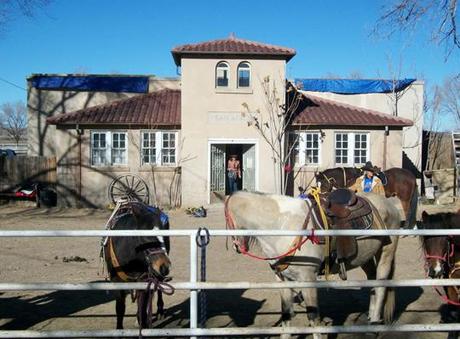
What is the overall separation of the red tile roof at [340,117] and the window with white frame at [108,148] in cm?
706

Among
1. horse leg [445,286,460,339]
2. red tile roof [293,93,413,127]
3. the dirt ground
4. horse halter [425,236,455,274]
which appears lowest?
the dirt ground

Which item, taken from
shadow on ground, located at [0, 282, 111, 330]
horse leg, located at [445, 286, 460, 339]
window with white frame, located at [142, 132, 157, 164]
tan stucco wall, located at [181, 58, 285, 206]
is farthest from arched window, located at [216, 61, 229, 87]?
horse leg, located at [445, 286, 460, 339]

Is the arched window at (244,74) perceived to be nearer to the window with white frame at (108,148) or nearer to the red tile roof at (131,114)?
the red tile roof at (131,114)

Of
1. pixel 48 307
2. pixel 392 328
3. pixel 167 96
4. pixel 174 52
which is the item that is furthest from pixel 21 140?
pixel 392 328

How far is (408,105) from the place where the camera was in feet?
86.2

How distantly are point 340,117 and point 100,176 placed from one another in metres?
10.2

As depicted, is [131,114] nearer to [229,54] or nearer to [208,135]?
[208,135]

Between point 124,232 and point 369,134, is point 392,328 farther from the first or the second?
point 369,134

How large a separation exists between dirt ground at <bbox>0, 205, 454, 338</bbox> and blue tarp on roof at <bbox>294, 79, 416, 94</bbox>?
52.6 feet

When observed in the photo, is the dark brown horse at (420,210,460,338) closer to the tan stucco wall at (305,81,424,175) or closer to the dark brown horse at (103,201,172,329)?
the dark brown horse at (103,201,172,329)

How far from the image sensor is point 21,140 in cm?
6350

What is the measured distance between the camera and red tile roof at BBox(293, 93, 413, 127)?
1969 cm

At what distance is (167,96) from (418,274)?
16423mm

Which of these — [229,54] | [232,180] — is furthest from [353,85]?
[232,180]
